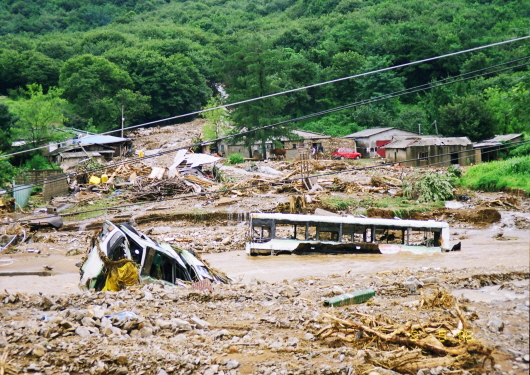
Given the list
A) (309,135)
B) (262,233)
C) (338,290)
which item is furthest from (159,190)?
(338,290)

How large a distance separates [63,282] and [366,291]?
11.5 metres

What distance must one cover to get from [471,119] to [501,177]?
62.5 feet

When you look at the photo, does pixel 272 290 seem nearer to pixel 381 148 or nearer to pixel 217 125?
pixel 381 148

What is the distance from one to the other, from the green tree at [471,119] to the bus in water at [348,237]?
1393 inches

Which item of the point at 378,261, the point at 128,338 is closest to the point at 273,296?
the point at 128,338

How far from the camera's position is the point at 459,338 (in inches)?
317

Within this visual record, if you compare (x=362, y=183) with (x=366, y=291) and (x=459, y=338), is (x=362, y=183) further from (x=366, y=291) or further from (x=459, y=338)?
(x=459, y=338)

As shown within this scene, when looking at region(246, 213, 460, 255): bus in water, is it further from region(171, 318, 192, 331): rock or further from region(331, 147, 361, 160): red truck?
region(331, 147, 361, 160): red truck

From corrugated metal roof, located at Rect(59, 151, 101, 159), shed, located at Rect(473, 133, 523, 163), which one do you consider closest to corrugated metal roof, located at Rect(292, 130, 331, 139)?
shed, located at Rect(473, 133, 523, 163)

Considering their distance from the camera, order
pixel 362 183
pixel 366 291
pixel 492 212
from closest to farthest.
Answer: pixel 366 291, pixel 492 212, pixel 362 183

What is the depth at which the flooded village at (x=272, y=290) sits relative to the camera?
26.6 feet

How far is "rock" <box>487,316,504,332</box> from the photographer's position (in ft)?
24.1

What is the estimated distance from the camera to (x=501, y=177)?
37.2 meters

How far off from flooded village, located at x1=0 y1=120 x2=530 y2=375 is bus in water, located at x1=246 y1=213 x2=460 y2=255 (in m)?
0.06
